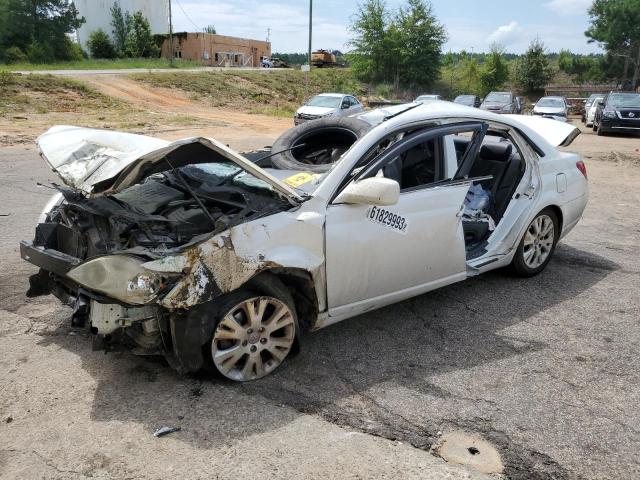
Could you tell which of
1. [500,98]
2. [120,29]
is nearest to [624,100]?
[500,98]

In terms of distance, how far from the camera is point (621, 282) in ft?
17.2

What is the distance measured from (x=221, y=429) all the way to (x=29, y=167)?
975 centimetres

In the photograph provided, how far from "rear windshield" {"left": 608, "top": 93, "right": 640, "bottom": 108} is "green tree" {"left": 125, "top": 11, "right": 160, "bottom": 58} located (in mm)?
53085

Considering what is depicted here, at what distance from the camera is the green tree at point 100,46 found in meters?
62.8

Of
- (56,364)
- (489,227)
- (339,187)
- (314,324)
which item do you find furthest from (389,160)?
(56,364)

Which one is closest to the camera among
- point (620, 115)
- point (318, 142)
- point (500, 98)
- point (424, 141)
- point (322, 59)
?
point (424, 141)

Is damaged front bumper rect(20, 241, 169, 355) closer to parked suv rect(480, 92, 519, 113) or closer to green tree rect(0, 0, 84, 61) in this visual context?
parked suv rect(480, 92, 519, 113)

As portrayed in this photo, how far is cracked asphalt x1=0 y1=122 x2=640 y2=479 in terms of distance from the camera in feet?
8.85

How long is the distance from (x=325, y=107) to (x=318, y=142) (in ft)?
58.7

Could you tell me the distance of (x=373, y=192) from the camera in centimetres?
A: 342

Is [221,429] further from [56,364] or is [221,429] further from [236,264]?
[56,364]

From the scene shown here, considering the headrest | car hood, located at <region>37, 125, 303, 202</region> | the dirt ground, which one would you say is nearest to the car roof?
the headrest

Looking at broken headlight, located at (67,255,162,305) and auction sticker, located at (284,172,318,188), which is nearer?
broken headlight, located at (67,255,162,305)

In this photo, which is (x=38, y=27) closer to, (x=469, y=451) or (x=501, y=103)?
(x=501, y=103)
